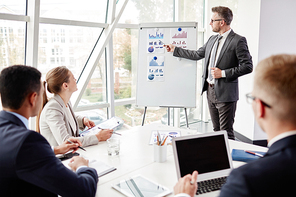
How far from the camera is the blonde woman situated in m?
2.05

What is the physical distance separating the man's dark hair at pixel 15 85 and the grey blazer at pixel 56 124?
0.82 meters

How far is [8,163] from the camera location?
3.47 ft

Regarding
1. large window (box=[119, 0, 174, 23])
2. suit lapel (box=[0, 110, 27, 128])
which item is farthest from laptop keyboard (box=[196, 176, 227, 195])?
large window (box=[119, 0, 174, 23])

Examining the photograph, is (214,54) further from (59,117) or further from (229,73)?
(59,117)

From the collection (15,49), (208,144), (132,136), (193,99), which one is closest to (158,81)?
(193,99)

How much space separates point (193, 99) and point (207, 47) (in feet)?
2.44

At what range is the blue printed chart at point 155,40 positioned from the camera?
3.63m

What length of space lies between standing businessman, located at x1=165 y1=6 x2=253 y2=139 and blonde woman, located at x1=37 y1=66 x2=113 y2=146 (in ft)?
5.37

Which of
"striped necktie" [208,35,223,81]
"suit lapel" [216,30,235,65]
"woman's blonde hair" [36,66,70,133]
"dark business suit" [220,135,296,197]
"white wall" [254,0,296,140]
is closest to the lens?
"dark business suit" [220,135,296,197]

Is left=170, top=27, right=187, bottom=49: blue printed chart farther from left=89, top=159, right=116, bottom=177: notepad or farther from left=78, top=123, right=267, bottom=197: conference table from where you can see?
left=89, top=159, right=116, bottom=177: notepad

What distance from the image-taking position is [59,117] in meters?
2.10

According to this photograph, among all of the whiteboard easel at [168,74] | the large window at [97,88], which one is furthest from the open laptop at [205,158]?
the large window at [97,88]

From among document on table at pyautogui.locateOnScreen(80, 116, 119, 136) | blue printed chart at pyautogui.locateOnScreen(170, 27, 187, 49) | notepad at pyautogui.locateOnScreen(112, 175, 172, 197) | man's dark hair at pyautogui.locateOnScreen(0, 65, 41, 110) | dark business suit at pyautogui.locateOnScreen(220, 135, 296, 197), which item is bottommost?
notepad at pyautogui.locateOnScreen(112, 175, 172, 197)

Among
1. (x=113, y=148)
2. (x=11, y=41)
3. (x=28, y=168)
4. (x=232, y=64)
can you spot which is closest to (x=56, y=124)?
(x=113, y=148)
